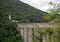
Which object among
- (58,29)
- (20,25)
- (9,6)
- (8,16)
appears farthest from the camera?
(9,6)

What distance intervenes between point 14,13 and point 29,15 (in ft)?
2.28

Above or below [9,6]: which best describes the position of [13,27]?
below

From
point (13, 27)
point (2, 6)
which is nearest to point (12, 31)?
point (13, 27)

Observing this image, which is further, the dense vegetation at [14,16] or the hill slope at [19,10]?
the hill slope at [19,10]

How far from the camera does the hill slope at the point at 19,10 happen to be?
9770 mm

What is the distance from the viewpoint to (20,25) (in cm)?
902

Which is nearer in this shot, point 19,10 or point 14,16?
point 14,16

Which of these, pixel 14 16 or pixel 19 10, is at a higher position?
pixel 19 10

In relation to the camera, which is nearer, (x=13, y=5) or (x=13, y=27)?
(x=13, y=27)

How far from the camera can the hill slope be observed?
32.1ft

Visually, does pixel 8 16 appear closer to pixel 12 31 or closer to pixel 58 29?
pixel 12 31

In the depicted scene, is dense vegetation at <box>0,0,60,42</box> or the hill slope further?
the hill slope

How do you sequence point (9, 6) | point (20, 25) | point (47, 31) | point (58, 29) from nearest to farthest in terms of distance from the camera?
point (58, 29) → point (47, 31) → point (20, 25) → point (9, 6)

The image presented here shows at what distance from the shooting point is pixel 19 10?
1071 centimetres
